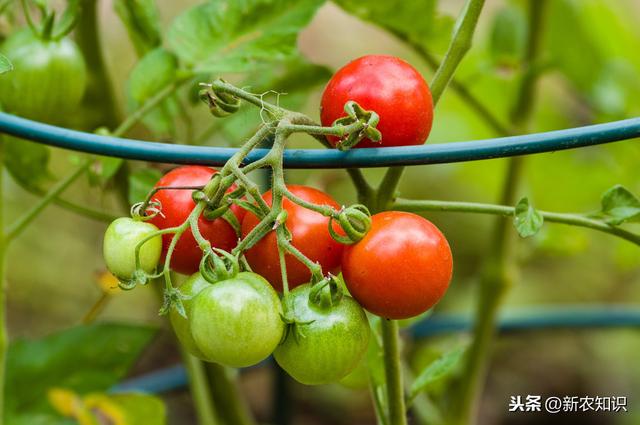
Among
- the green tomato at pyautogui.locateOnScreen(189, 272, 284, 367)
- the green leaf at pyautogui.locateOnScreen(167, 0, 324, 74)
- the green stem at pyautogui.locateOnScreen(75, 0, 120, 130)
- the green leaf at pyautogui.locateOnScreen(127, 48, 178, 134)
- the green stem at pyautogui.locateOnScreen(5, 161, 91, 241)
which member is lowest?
the green tomato at pyautogui.locateOnScreen(189, 272, 284, 367)

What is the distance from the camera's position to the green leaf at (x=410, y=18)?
694 millimetres

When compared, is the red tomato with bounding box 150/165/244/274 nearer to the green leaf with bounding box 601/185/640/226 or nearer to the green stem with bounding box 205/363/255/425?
the green leaf with bounding box 601/185/640/226

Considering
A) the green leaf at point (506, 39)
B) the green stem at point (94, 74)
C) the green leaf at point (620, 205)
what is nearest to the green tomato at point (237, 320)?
the green leaf at point (620, 205)

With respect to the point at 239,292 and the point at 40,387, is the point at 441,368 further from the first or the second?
the point at 40,387

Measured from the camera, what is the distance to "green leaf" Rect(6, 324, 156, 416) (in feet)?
2.41

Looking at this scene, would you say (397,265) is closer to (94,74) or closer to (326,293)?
(326,293)

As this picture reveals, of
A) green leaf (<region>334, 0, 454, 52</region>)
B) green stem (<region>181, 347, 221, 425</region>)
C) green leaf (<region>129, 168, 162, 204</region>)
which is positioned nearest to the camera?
green leaf (<region>129, 168, 162, 204</region>)

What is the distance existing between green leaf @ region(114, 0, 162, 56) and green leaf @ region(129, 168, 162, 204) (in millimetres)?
126

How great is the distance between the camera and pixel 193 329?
38cm

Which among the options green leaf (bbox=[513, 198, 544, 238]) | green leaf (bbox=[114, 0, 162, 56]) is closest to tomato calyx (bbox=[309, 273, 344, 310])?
green leaf (bbox=[513, 198, 544, 238])

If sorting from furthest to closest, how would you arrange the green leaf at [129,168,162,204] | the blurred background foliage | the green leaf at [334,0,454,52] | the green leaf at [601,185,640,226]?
the blurred background foliage < the green leaf at [334,0,454,52] < the green leaf at [129,168,162,204] < the green leaf at [601,185,640,226]

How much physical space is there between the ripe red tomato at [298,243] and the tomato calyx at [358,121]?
0.11 feet

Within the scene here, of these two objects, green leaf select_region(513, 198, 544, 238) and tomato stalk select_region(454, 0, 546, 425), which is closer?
green leaf select_region(513, 198, 544, 238)

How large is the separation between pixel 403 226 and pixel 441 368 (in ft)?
0.54
